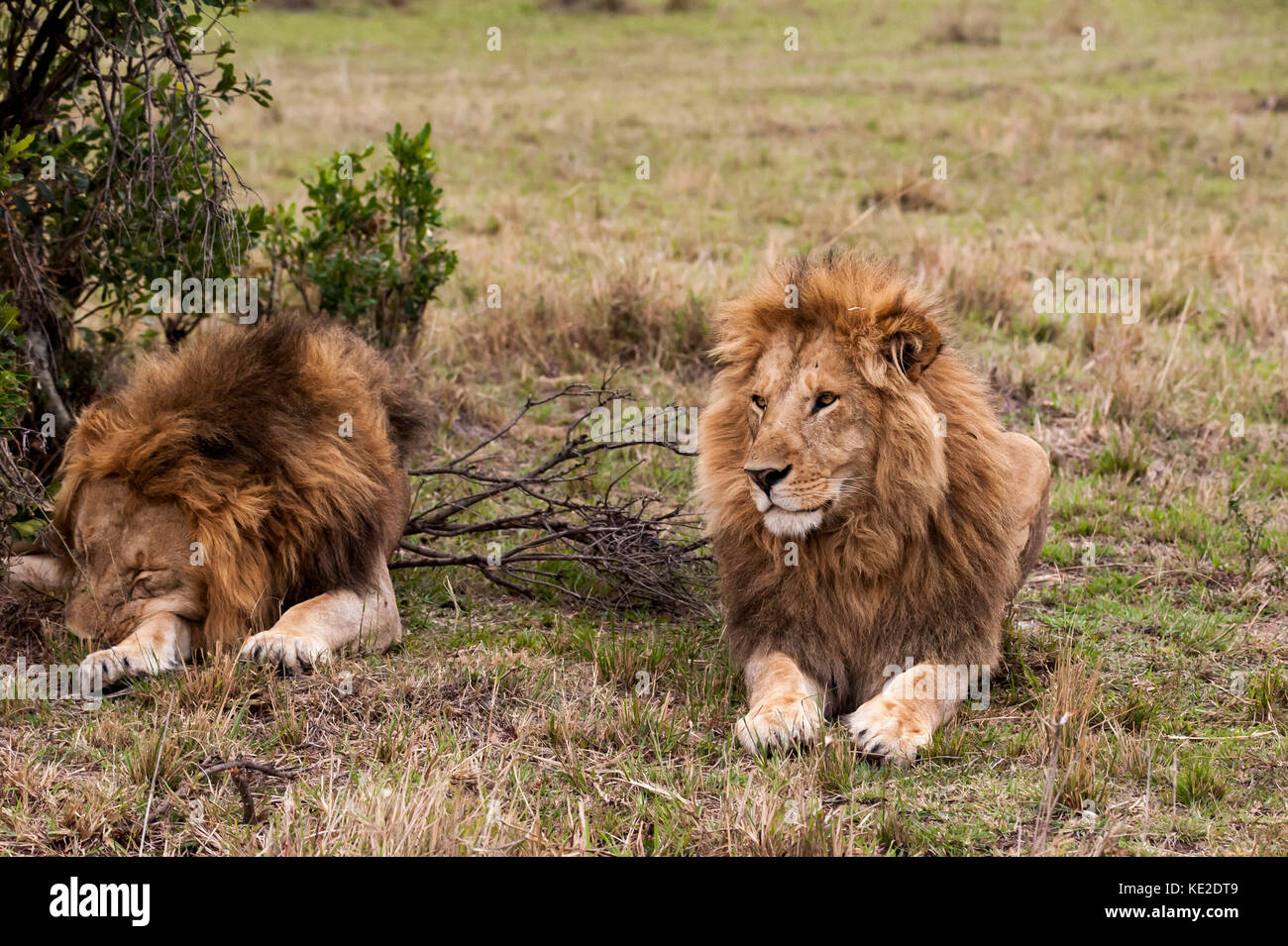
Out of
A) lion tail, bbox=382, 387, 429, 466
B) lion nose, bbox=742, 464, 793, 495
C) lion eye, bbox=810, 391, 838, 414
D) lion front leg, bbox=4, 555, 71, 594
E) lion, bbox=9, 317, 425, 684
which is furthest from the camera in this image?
lion tail, bbox=382, 387, 429, 466

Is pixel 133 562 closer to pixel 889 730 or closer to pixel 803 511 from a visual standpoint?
pixel 803 511

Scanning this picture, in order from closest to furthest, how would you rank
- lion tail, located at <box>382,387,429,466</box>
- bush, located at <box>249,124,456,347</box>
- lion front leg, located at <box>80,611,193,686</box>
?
lion front leg, located at <box>80,611,193,686</box>
lion tail, located at <box>382,387,429,466</box>
bush, located at <box>249,124,456,347</box>

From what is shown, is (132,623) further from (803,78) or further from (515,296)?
(803,78)

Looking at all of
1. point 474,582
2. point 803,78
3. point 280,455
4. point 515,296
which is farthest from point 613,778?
point 803,78

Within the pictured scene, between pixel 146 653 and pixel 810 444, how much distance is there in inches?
90.0

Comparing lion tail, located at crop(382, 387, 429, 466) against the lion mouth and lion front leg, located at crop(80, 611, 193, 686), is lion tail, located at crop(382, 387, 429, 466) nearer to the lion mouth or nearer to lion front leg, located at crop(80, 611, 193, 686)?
lion front leg, located at crop(80, 611, 193, 686)

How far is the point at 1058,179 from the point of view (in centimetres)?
1473

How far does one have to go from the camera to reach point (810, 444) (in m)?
4.41

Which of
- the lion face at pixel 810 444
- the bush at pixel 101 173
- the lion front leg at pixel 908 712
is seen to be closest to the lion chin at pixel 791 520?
the lion face at pixel 810 444

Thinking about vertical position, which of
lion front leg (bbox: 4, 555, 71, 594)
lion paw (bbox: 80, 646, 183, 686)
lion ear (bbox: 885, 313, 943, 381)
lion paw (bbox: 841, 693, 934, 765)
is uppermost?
lion ear (bbox: 885, 313, 943, 381)

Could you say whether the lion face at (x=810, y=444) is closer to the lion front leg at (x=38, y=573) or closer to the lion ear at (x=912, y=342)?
the lion ear at (x=912, y=342)

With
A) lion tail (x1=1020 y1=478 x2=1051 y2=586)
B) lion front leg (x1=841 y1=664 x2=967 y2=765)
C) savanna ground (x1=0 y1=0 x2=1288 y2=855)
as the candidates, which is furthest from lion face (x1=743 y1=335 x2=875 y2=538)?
lion tail (x1=1020 y1=478 x2=1051 y2=586)

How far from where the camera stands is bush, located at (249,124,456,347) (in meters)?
7.80
